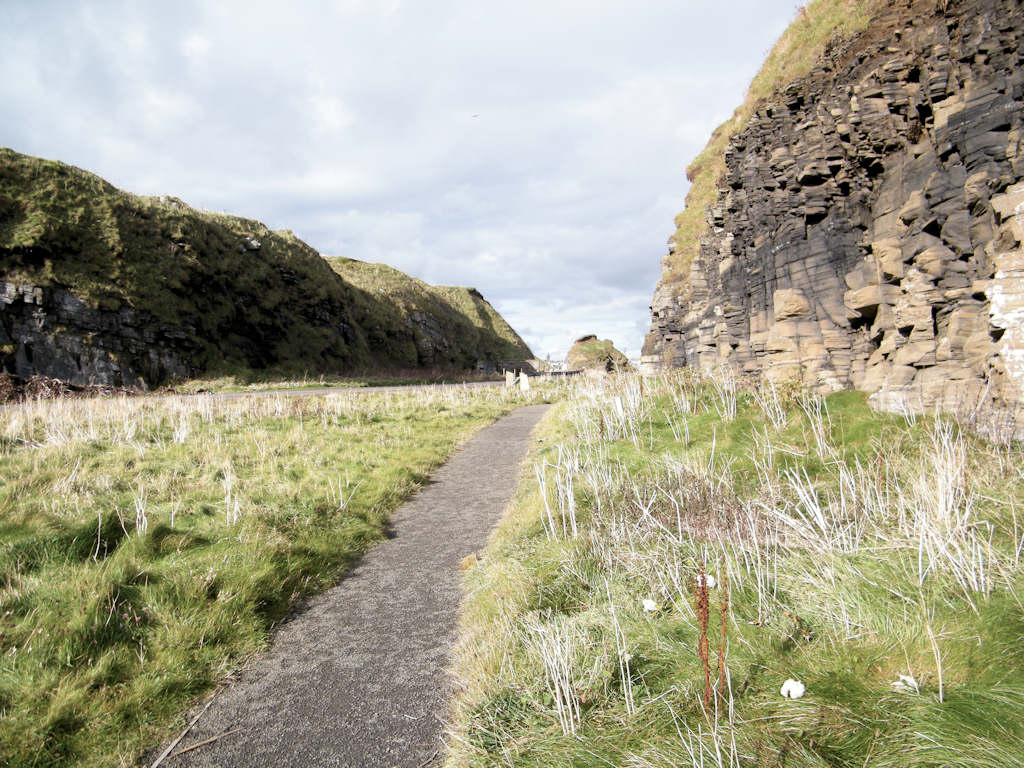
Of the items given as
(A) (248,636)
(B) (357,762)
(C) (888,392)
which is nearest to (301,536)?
(A) (248,636)

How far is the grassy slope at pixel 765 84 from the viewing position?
13.4 m

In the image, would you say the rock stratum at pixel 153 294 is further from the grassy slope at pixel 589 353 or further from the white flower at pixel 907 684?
the white flower at pixel 907 684

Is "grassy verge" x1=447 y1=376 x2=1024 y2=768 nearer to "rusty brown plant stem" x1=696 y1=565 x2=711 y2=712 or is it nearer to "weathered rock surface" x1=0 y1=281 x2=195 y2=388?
"rusty brown plant stem" x1=696 y1=565 x2=711 y2=712

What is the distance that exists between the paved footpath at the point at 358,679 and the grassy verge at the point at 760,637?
0.31m

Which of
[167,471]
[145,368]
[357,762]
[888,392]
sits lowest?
[357,762]

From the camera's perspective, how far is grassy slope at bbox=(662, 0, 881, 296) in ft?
43.8

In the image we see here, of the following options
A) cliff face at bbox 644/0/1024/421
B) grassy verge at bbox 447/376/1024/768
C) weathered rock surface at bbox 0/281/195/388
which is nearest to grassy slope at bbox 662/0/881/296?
cliff face at bbox 644/0/1024/421

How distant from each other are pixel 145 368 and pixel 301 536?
2785cm

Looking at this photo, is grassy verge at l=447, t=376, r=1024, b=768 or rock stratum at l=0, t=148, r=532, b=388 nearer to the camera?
grassy verge at l=447, t=376, r=1024, b=768

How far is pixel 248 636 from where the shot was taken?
4371 mm

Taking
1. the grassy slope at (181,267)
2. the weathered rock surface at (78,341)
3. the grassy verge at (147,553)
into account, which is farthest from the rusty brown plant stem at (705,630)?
the grassy slope at (181,267)

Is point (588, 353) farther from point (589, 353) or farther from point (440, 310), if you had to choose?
point (440, 310)

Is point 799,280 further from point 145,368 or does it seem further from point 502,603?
point 145,368

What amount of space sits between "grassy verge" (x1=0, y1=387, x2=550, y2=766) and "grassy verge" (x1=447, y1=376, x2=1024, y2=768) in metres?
2.05
